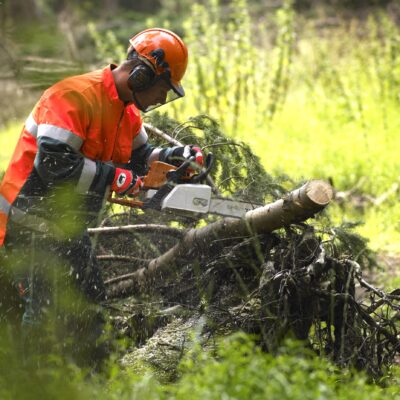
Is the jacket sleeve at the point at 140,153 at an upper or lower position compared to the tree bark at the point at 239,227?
upper

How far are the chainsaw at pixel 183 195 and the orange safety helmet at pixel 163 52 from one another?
47 centimetres

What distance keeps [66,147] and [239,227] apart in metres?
1.08

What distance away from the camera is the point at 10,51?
9.58ft

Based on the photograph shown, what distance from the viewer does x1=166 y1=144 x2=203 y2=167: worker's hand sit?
4098 millimetres

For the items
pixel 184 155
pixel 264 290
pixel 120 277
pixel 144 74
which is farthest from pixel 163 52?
pixel 120 277

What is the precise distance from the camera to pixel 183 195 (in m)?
3.81

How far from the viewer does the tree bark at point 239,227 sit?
3781 mm

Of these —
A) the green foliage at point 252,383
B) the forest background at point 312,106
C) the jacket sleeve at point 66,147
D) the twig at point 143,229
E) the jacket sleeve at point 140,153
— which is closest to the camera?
the green foliage at point 252,383

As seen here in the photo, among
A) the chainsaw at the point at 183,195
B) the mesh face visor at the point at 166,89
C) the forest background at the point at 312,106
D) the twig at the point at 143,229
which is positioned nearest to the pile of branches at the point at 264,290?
the twig at the point at 143,229

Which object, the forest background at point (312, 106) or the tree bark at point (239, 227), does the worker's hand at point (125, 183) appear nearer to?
the tree bark at point (239, 227)

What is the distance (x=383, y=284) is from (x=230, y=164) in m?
1.88

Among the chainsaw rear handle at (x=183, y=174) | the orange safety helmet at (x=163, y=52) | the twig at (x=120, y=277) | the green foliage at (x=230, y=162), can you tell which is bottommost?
the twig at (x=120, y=277)

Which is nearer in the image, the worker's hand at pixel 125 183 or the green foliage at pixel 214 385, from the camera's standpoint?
the green foliage at pixel 214 385

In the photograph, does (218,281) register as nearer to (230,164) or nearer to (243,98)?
(230,164)
